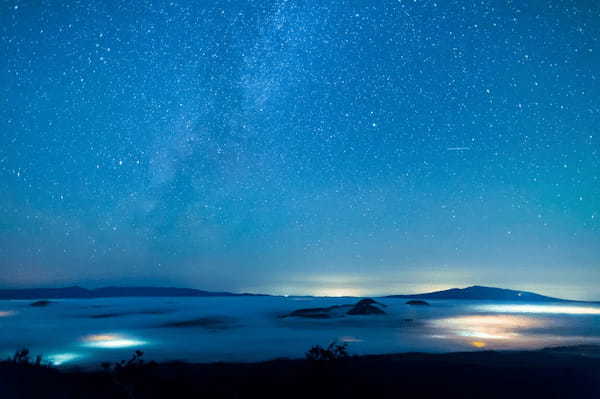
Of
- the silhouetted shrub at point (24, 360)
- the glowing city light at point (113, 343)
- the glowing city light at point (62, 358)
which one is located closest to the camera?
the silhouetted shrub at point (24, 360)

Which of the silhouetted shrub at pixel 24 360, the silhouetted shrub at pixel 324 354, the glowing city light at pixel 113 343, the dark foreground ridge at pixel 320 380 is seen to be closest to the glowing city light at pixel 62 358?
the glowing city light at pixel 113 343

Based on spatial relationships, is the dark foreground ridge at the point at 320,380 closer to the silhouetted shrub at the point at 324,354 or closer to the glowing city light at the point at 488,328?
the silhouetted shrub at the point at 324,354

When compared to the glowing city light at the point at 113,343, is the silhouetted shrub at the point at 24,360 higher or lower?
higher

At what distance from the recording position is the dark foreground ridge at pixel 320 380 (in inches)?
438

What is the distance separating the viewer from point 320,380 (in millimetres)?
12703

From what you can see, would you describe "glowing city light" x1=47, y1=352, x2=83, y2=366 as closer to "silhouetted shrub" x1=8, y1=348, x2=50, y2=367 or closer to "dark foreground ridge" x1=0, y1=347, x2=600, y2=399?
"silhouetted shrub" x1=8, y1=348, x2=50, y2=367

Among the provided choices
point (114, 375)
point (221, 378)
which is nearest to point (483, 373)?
point (221, 378)

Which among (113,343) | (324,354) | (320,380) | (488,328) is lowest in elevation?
(113,343)

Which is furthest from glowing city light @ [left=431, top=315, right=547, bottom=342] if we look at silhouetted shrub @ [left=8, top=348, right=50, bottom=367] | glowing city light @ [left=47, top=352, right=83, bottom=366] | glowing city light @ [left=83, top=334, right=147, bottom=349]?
silhouetted shrub @ [left=8, top=348, right=50, bottom=367]

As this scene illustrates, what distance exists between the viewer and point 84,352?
28875 millimetres

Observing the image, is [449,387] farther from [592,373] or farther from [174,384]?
[174,384]

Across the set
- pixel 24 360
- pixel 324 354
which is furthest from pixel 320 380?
pixel 24 360

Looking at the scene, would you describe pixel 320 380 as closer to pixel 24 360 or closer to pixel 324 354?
pixel 324 354

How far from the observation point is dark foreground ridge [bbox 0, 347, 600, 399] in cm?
1112
